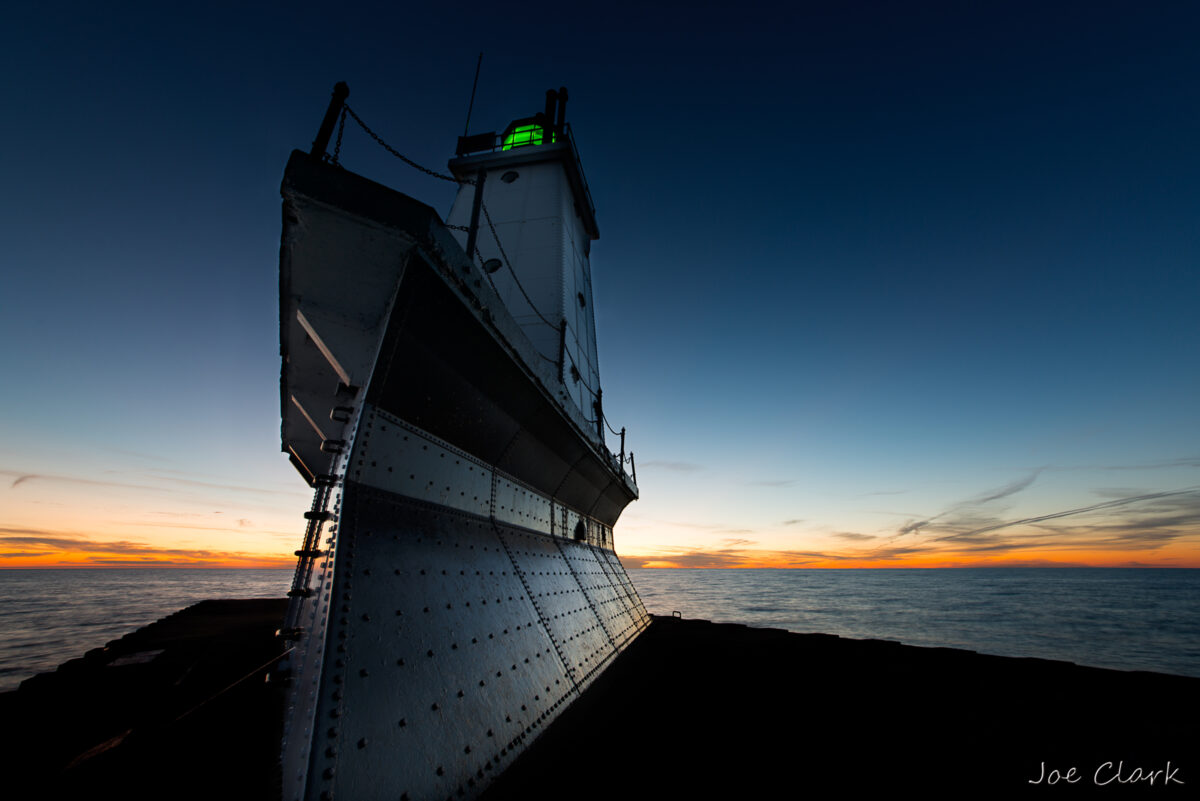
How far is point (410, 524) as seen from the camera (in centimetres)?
400

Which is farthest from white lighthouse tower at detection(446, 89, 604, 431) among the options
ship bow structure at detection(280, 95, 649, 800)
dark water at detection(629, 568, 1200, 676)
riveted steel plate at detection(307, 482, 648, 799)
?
dark water at detection(629, 568, 1200, 676)

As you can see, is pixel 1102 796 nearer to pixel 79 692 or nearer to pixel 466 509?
pixel 466 509

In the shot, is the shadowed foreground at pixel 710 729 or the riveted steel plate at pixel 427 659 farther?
the shadowed foreground at pixel 710 729

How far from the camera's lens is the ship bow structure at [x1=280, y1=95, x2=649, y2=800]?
107 inches

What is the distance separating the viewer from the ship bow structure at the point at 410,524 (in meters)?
2.72

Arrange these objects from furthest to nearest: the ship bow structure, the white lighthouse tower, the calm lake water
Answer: the calm lake water
the white lighthouse tower
the ship bow structure

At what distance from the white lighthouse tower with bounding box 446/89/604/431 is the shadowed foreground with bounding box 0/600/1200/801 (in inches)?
225

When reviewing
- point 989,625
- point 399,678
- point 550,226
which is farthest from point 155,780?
point 989,625

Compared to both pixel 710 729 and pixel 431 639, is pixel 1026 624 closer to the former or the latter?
pixel 710 729

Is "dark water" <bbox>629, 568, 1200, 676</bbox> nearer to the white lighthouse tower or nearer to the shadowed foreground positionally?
the shadowed foreground

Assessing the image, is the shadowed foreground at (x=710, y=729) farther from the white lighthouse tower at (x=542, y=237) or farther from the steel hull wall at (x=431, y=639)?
the white lighthouse tower at (x=542, y=237)

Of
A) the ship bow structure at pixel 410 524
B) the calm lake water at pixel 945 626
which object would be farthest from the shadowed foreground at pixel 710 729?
the calm lake water at pixel 945 626

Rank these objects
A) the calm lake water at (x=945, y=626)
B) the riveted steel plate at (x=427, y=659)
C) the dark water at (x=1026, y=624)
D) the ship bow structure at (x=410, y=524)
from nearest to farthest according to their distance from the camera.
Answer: the riveted steel plate at (x=427, y=659) < the ship bow structure at (x=410, y=524) < the calm lake water at (x=945, y=626) < the dark water at (x=1026, y=624)

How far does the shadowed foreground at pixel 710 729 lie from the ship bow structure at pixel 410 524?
18.9 inches
